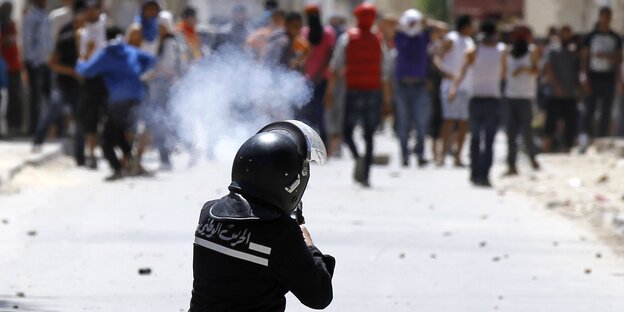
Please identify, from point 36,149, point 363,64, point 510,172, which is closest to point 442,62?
point 510,172

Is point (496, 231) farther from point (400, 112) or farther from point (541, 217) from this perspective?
point (400, 112)

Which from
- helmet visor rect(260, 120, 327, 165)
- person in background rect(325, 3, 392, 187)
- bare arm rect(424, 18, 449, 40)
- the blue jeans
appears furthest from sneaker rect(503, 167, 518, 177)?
helmet visor rect(260, 120, 327, 165)

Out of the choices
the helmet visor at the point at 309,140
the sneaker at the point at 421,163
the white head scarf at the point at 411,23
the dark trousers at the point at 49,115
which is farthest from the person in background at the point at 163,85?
the helmet visor at the point at 309,140

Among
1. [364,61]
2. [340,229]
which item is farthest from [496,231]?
[364,61]

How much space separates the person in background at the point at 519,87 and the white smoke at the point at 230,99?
3769 mm

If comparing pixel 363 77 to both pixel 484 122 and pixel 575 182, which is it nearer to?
pixel 484 122

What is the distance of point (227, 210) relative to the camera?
5566mm

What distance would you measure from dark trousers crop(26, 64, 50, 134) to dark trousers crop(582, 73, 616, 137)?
7.87 m

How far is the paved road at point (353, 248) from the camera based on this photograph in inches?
361

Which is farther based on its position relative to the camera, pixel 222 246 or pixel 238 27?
pixel 238 27

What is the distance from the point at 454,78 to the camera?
21219 mm

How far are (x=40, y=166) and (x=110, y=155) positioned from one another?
64.7 inches

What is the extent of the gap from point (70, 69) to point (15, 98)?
3.61 meters

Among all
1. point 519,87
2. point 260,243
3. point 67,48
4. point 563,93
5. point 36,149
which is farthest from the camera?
point 563,93
